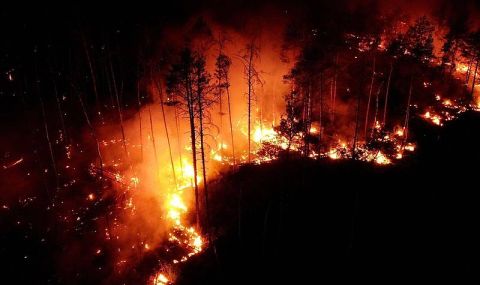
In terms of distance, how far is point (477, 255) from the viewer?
18719 mm

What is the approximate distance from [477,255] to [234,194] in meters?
14.8

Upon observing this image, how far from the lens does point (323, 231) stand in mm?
21156

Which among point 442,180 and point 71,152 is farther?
point 71,152

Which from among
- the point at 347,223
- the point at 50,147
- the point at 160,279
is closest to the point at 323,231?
the point at 347,223

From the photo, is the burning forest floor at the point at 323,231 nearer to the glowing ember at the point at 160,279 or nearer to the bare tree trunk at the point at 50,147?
the glowing ember at the point at 160,279

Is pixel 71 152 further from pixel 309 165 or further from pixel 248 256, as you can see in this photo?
pixel 309 165

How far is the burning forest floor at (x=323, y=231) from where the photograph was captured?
18828mm

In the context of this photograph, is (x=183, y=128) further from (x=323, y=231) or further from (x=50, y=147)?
(x=323, y=231)

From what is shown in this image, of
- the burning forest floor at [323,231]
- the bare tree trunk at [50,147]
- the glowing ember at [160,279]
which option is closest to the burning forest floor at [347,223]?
the burning forest floor at [323,231]

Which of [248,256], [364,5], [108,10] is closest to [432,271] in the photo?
[248,256]

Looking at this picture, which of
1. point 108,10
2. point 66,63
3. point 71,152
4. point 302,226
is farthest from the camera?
point 108,10

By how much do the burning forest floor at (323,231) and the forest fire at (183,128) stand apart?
0.17 metres

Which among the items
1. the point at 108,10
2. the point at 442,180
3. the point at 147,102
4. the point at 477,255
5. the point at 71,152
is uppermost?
the point at 108,10

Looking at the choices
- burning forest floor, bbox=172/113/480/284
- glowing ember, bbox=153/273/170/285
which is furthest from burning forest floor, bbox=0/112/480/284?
glowing ember, bbox=153/273/170/285
